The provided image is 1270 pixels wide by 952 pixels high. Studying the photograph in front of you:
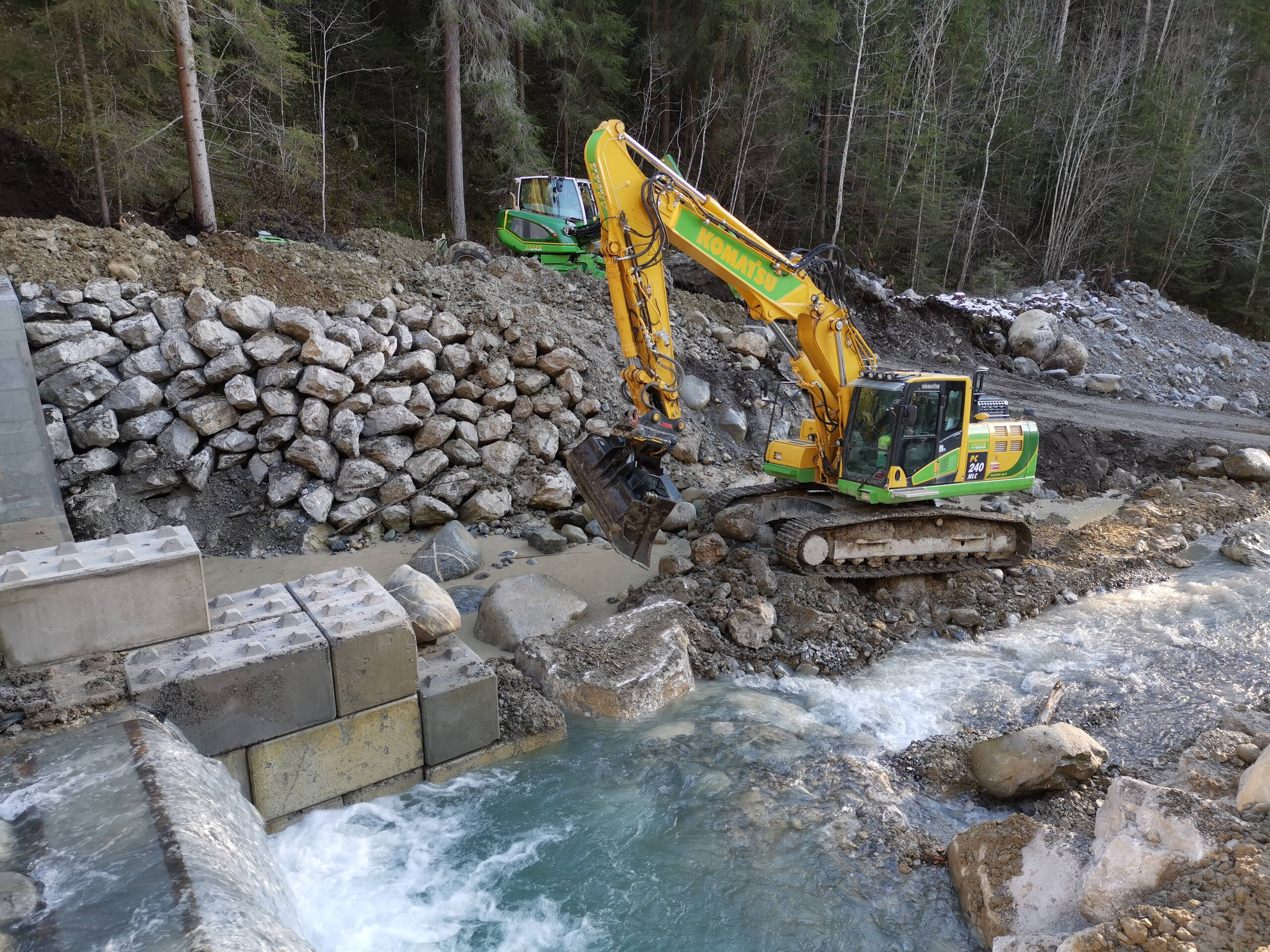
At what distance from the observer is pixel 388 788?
482cm

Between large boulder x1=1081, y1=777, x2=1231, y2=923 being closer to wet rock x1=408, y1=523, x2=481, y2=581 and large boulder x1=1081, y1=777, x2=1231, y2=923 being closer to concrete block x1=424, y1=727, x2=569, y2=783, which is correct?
concrete block x1=424, y1=727, x2=569, y2=783

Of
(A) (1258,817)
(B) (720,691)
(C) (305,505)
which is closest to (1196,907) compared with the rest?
(A) (1258,817)

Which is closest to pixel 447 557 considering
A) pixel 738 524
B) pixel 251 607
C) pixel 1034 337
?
pixel 738 524

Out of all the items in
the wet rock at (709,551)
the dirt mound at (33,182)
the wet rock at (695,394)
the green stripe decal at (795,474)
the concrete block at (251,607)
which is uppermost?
the dirt mound at (33,182)

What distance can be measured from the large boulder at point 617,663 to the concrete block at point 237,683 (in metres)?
1.79

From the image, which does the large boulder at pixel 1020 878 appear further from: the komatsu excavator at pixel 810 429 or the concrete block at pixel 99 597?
the concrete block at pixel 99 597

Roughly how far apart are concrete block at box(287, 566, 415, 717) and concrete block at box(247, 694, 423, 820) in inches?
4.4

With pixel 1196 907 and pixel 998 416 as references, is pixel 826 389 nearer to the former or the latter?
pixel 998 416

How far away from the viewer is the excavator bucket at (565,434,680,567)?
6.87m

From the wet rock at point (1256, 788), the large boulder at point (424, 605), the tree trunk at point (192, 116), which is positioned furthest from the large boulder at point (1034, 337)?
the tree trunk at point (192, 116)

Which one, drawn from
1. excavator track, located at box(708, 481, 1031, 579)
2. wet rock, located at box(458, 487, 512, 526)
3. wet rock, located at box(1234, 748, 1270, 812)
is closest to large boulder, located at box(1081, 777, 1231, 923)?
wet rock, located at box(1234, 748, 1270, 812)

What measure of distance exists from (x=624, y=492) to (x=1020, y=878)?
413 centimetres

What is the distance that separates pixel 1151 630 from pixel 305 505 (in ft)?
27.5

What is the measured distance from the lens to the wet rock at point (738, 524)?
8211mm
